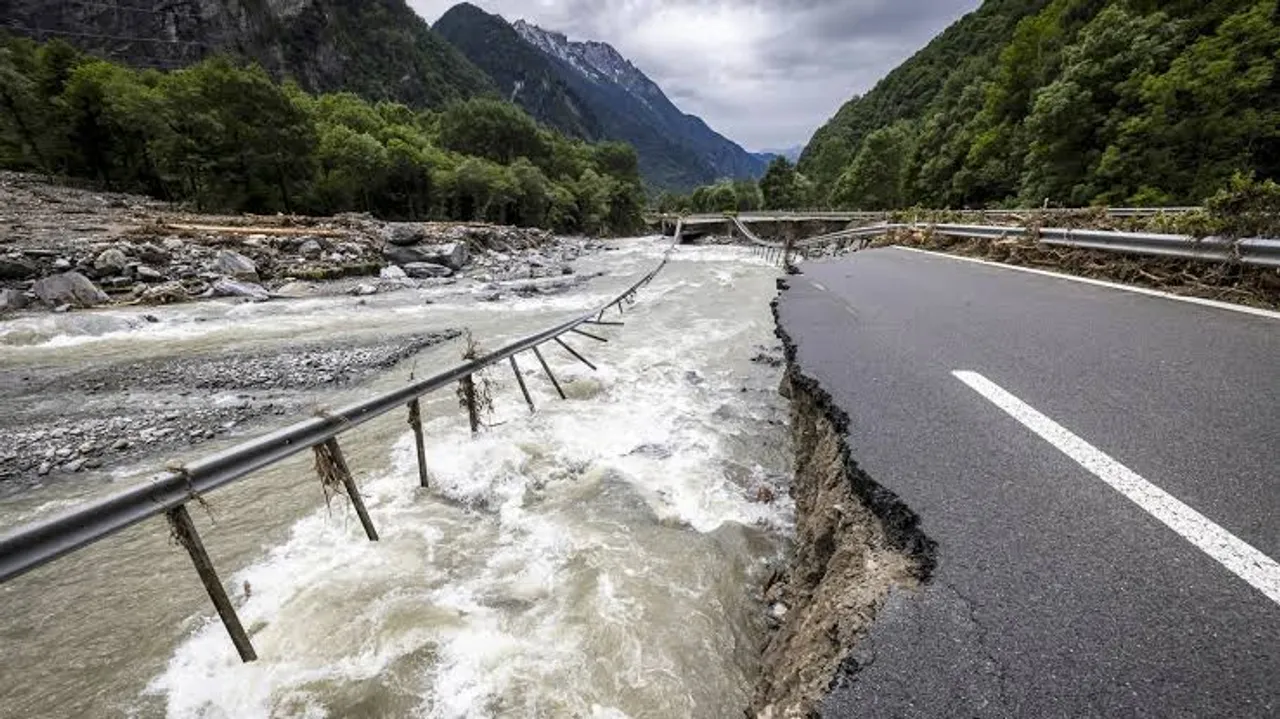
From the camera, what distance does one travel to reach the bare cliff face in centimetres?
9212

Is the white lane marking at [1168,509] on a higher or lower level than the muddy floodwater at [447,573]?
higher

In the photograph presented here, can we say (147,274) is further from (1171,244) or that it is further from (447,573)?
(1171,244)

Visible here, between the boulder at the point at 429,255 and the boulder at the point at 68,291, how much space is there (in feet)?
33.3

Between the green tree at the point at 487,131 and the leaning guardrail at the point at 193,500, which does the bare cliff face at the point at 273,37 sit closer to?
the green tree at the point at 487,131

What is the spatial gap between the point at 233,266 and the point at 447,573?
59.7 feet

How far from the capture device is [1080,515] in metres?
2.40

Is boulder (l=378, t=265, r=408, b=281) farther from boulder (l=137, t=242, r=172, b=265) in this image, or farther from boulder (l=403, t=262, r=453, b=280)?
boulder (l=137, t=242, r=172, b=265)

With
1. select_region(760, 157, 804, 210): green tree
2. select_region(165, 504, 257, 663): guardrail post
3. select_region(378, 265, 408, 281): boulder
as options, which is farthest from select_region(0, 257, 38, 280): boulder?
select_region(760, 157, 804, 210): green tree

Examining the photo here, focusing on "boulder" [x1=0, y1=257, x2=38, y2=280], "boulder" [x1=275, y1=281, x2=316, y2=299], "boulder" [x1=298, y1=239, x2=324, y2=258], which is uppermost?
"boulder" [x1=0, y1=257, x2=38, y2=280]

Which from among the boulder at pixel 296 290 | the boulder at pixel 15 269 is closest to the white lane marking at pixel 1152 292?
the boulder at pixel 296 290

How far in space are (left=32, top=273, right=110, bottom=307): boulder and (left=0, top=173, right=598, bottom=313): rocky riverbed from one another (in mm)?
24

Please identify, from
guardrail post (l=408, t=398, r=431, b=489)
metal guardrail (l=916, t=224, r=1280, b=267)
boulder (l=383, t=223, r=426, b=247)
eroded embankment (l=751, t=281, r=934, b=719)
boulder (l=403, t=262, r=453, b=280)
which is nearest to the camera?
eroded embankment (l=751, t=281, r=934, b=719)

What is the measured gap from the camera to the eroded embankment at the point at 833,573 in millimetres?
1997

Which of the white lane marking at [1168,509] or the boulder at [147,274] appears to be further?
the boulder at [147,274]
